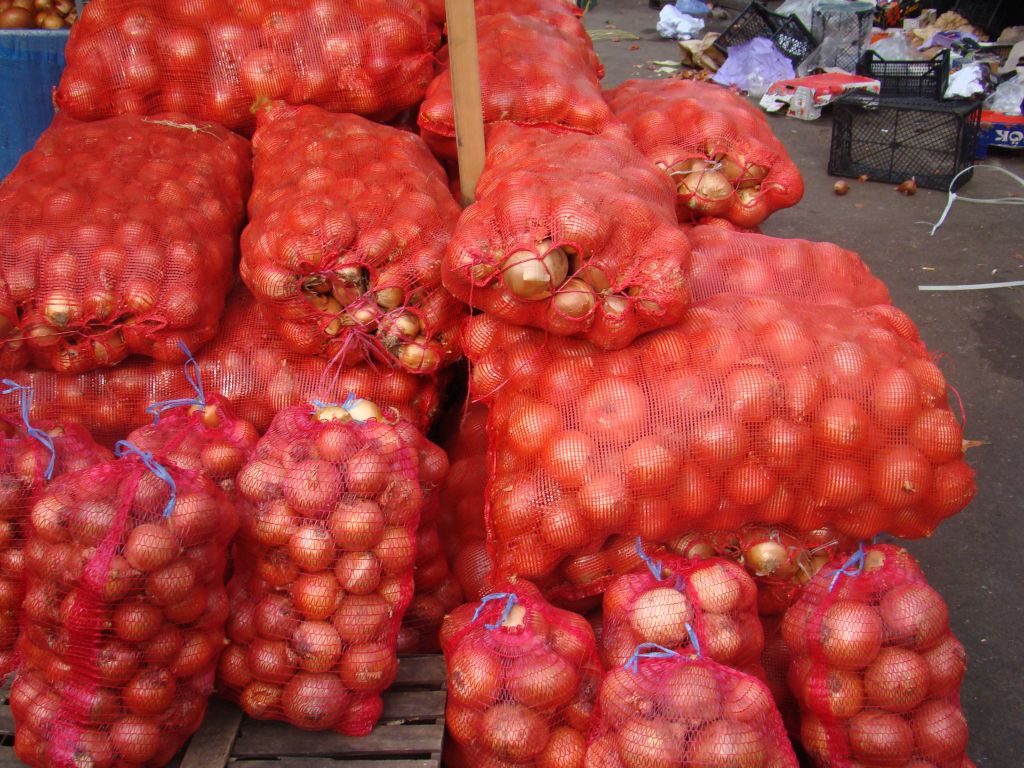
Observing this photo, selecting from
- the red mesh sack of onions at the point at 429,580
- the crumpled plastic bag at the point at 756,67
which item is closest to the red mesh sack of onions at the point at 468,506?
the red mesh sack of onions at the point at 429,580

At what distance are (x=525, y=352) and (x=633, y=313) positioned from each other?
0.27 m

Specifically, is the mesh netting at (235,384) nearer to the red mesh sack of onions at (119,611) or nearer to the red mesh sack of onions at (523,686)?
the red mesh sack of onions at (119,611)

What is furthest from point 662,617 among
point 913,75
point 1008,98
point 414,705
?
point 1008,98

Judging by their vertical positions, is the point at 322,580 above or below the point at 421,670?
above

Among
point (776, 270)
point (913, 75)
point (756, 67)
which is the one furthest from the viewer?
point (756, 67)

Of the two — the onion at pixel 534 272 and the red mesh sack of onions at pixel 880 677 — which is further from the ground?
the onion at pixel 534 272

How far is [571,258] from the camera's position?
1828 millimetres

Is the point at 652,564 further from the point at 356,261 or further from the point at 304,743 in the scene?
the point at 356,261

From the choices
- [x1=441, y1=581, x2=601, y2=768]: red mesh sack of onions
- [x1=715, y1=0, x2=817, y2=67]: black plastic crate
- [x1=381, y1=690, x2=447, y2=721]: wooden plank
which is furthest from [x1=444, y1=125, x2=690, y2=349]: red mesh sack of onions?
[x1=715, y1=0, x2=817, y2=67]: black plastic crate

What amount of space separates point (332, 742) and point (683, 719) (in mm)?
739

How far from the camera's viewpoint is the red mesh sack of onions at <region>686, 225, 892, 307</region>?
7.28 ft

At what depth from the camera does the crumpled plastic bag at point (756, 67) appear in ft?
25.1

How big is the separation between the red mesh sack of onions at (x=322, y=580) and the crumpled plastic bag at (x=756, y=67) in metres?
6.91

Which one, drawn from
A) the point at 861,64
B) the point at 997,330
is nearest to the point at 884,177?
the point at 861,64
